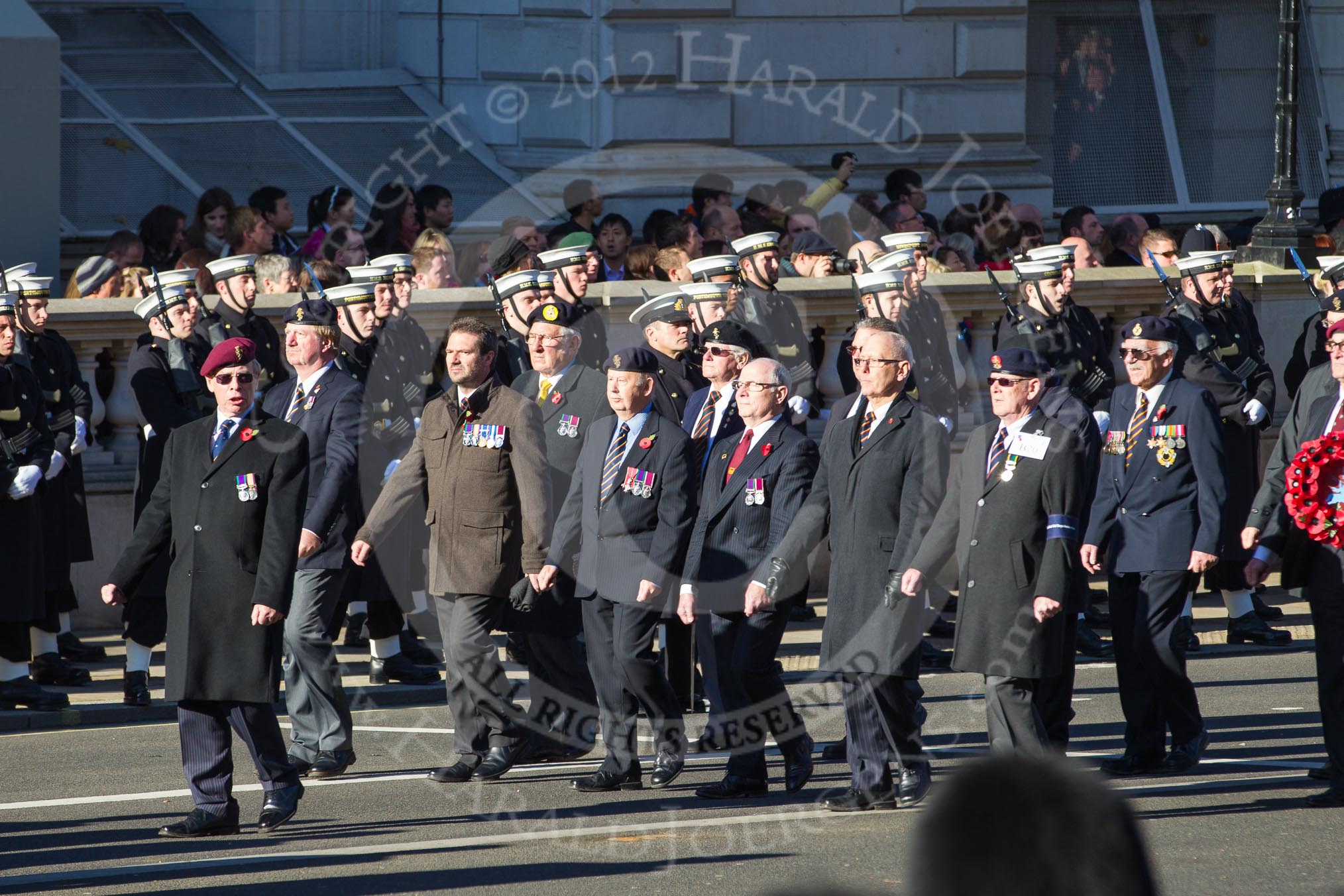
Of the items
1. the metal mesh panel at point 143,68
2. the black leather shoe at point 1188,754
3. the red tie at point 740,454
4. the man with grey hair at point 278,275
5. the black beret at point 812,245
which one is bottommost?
the black leather shoe at point 1188,754

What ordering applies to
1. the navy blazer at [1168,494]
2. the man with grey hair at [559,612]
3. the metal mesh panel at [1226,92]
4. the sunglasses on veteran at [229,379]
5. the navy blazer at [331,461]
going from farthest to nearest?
the metal mesh panel at [1226,92]
the man with grey hair at [559,612]
the navy blazer at [331,461]
the navy blazer at [1168,494]
the sunglasses on veteran at [229,379]

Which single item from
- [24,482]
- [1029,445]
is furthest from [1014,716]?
[24,482]

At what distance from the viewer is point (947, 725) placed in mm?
9617

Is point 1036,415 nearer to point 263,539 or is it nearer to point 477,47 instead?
point 263,539

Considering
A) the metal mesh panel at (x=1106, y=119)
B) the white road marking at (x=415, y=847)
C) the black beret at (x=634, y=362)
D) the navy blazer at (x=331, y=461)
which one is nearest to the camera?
the white road marking at (x=415, y=847)

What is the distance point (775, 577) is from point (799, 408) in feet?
11.5

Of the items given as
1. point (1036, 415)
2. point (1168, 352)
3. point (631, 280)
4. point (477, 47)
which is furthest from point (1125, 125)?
point (1036, 415)

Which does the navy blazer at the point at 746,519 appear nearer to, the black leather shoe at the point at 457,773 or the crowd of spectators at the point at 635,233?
the black leather shoe at the point at 457,773

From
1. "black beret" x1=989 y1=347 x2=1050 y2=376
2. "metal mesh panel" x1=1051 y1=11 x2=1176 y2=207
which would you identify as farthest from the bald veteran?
"metal mesh panel" x1=1051 y1=11 x2=1176 y2=207

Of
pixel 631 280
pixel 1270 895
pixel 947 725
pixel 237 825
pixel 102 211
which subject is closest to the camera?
pixel 1270 895

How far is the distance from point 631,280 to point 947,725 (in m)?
4.68

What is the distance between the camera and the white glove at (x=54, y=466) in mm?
10156

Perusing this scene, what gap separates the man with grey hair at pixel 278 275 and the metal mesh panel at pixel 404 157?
601cm

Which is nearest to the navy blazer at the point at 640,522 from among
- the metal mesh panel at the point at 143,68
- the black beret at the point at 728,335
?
the black beret at the point at 728,335
